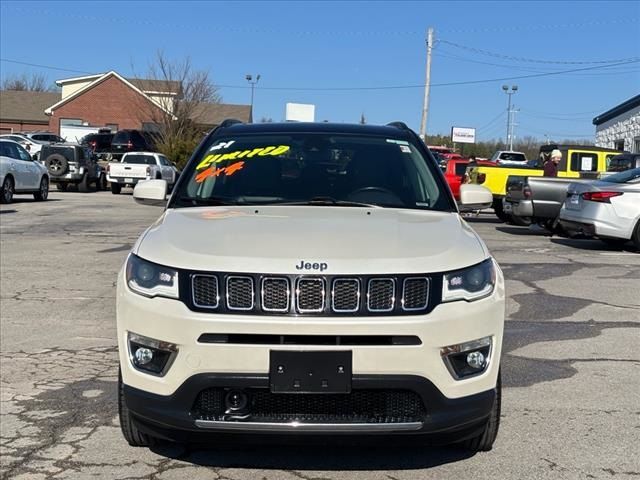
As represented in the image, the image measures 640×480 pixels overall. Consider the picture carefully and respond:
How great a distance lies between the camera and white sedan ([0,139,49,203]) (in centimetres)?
2047

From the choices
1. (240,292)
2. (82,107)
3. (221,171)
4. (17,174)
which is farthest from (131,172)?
(82,107)

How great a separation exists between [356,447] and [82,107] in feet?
206

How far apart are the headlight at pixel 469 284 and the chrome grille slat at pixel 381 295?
24 centimetres

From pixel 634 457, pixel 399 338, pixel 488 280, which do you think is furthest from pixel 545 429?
pixel 399 338

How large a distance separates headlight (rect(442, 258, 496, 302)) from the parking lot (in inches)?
29.0

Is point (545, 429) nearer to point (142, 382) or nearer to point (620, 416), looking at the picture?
point (620, 416)

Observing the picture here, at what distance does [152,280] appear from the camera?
3480 millimetres

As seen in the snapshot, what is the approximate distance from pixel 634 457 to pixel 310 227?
2.09 meters

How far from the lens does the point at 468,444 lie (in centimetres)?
394

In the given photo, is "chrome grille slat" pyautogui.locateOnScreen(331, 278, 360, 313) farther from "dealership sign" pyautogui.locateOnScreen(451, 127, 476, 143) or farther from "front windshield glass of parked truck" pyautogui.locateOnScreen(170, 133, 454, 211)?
"dealership sign" pyautogui.locateOnScreen(451, 127, 476, 143)

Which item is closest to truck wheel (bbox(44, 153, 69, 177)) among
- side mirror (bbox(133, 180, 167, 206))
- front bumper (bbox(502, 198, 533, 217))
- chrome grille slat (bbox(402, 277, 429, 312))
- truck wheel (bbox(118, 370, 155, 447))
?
front bumper (bbox(502, 198, 533, 217))

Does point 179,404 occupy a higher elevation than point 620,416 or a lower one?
higher

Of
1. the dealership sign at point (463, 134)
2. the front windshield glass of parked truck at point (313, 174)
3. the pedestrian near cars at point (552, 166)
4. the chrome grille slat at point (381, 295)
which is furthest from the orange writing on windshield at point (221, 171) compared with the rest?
the dealership sign at point (463, 134)

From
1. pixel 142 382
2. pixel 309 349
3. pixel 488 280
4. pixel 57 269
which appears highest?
pixel 488 280
